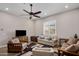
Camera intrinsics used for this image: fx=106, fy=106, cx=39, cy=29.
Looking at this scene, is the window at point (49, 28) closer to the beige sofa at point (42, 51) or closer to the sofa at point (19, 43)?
the beige sofa at point (42, 51)

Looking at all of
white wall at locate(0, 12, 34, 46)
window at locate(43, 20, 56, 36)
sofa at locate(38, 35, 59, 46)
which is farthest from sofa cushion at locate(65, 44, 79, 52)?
white wall at locate(0, 12, 34, 46)

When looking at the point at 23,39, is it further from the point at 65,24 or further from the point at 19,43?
the point at 65,24

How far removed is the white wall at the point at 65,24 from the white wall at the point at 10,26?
0.69 feet

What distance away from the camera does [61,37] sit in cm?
273

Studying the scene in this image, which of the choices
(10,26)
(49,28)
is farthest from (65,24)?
(10,26)

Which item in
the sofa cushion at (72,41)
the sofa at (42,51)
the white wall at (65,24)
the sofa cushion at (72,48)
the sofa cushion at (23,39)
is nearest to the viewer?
the sofa at (42,51)

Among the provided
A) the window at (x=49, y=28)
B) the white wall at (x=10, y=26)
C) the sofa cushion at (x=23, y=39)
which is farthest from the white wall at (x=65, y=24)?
the sofa cushion at (x=23, y=39)

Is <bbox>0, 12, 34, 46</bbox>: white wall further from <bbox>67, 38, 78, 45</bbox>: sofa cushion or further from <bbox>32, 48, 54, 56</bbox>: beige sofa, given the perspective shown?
<bbox>67, 38, 78, 45</bbox>: sofa cushion

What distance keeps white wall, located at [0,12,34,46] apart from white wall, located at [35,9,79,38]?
212mm

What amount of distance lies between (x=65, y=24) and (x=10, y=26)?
1.44 meters

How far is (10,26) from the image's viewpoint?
2.61m

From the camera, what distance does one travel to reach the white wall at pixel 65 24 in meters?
2.70

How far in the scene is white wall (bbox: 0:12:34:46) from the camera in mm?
2502

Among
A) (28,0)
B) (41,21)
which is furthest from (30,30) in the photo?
→ (28,0)
